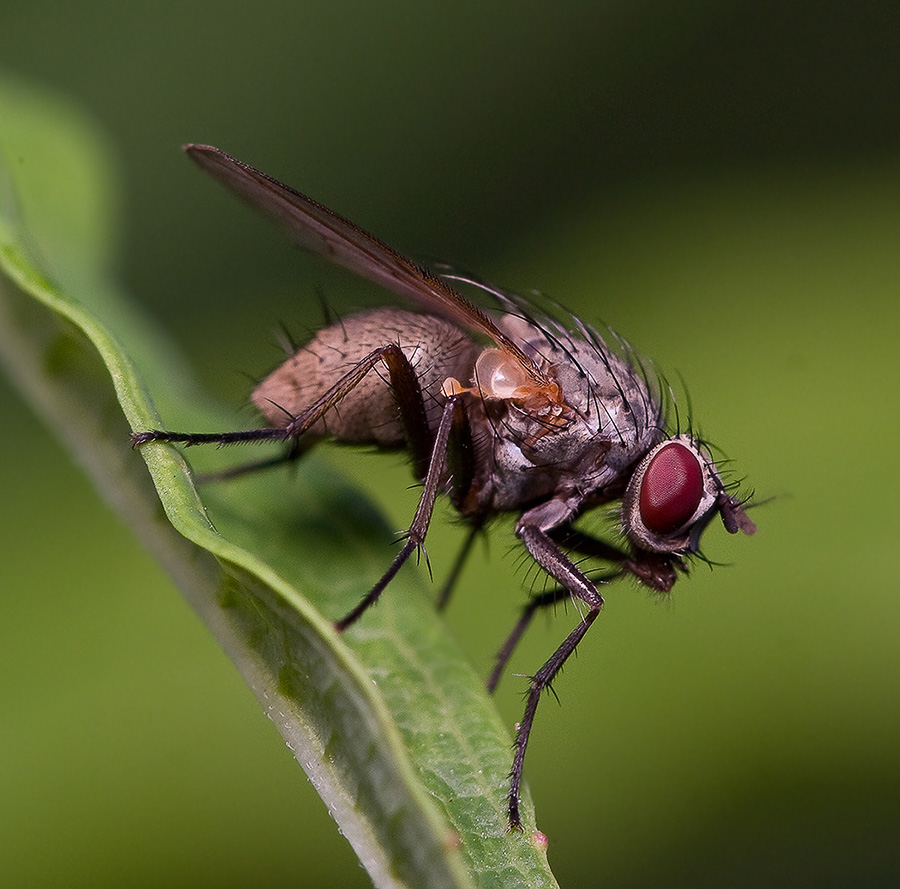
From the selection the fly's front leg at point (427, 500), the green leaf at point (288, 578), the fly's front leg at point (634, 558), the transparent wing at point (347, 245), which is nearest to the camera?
the green leaf at point (288, 578)

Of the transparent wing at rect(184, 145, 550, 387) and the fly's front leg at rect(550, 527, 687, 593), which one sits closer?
the transparent wing at rect(184, 145, 550, 387)

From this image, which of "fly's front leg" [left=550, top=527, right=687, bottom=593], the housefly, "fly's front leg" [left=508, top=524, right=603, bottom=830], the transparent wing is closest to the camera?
the transparent wing

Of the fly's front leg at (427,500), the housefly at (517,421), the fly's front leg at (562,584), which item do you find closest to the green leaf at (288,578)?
the fly's front leg at (427,500)

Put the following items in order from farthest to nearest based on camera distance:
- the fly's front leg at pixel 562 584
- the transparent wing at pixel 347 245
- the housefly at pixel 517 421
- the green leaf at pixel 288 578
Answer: the housefly at pixel 517 421, the fly's front leg at pixel 562 584, the transparent wing at pixel 347 245, the green leaf at pixel 288 578

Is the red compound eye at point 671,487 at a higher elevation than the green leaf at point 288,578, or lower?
higher

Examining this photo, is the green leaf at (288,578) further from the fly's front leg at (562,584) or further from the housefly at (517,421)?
the fly's front leg at (562,584)

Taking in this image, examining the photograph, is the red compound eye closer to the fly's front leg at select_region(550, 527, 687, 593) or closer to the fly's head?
the fly's head

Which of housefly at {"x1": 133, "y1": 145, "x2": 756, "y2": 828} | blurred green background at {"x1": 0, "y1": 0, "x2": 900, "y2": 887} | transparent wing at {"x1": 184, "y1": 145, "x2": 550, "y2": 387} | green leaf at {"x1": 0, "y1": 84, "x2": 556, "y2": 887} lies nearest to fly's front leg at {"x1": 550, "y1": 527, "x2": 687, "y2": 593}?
housefly at {"x1": 133, "y1": 145, "x2": 756, "y2": 828}

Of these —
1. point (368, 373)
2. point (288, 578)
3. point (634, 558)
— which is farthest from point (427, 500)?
point (634, 558)
